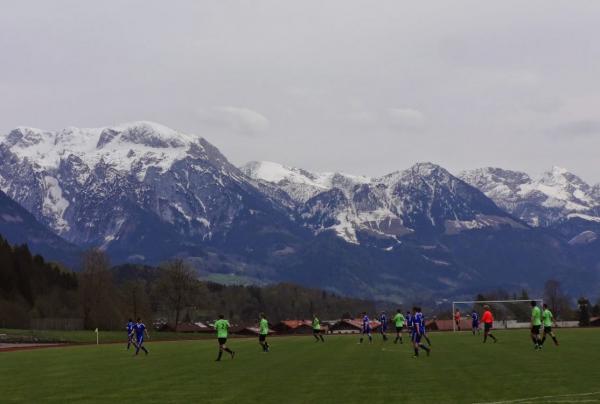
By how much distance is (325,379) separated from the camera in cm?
3247

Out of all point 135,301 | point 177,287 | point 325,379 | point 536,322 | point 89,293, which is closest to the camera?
point 325,379

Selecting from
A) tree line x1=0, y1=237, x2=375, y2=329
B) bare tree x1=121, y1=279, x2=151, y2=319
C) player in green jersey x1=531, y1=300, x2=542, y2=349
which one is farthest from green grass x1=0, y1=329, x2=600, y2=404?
bare tree x1=121, y1=279, x2=151, y2=319

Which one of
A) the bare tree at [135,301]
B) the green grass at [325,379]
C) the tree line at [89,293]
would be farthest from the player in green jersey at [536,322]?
the bare tree at [135,301]

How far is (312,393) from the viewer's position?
27.4 meters

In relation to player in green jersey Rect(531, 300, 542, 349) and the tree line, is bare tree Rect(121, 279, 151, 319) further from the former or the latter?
player in green jersey Rect(531, 300, 542, 349)

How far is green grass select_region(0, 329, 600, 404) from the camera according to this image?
26.3m

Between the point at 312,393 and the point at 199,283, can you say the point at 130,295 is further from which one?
the point at 312,393

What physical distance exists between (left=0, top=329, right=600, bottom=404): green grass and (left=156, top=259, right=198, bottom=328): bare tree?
436 feet

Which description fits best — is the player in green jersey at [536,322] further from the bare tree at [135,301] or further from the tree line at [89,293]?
the bare tree at [135,301]

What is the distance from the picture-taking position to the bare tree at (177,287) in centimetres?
17925

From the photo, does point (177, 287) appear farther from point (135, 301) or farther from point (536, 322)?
point (536, 322)

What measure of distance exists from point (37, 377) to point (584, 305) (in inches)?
6167

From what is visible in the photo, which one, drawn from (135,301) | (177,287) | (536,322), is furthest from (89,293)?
(536,322)

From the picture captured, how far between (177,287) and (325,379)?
150m
